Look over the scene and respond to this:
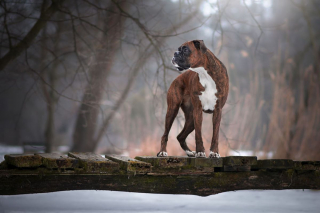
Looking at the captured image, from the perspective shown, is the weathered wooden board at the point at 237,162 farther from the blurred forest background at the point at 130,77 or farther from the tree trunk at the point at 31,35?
the tree trunk at the point at 31,35

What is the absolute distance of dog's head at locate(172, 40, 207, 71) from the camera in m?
2.16

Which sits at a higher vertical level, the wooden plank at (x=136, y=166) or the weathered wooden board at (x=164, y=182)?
the wooden plank at (x=136, y=166)

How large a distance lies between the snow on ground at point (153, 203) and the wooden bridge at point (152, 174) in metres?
0.67

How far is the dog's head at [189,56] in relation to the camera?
2158 millimetres

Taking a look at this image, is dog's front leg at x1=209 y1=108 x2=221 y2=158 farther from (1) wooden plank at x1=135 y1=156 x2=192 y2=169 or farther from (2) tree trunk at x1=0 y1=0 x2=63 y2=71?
(2) tree trunk at x1=0 y1=0 x2=63 y2=71

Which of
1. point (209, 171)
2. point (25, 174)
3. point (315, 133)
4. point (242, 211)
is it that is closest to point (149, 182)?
point (209, 171)

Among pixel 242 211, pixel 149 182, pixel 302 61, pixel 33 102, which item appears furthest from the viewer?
pixel 33 102

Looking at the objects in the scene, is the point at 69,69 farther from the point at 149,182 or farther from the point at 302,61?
the point at 149,182

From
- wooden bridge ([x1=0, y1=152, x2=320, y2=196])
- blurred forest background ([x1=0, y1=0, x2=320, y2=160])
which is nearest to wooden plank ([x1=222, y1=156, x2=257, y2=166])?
wooden bridge ([x1=0, y1=152, x2=320, y2=196])

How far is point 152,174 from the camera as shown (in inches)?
83.7

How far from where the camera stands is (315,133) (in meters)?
4.12

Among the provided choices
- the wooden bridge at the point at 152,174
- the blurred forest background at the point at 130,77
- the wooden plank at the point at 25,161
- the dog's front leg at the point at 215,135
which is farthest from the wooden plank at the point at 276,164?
the blurred forest background at the point at 130,77

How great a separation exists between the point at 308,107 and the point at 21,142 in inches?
151

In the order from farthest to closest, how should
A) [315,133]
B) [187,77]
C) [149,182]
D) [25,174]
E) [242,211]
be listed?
1. [315,133]
2. [242,211]
3. [187,77]
4. [149,182]
5. [25,174]
